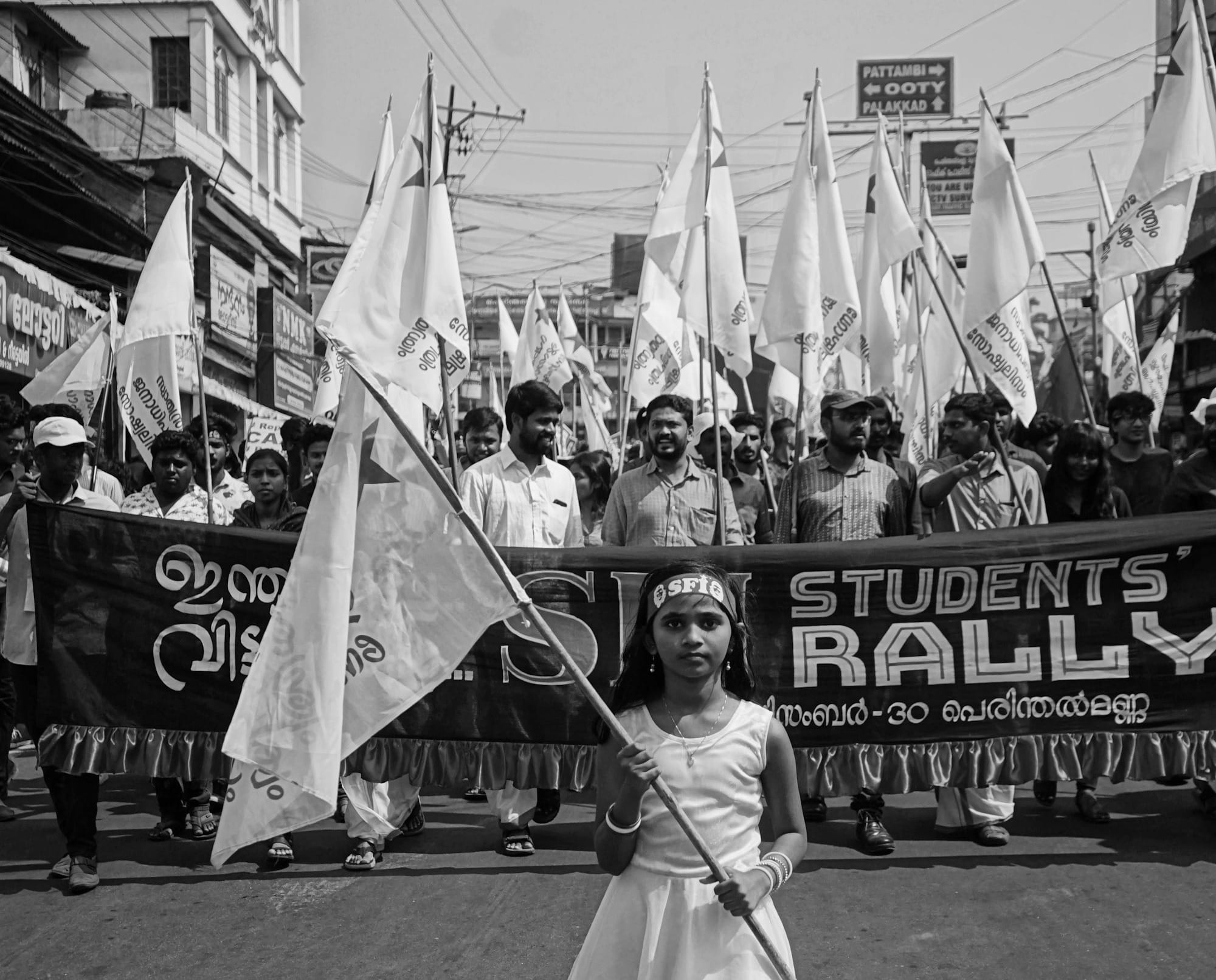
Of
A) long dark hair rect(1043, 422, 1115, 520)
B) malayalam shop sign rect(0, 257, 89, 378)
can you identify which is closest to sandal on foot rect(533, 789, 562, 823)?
long dark hair rect(1043, 422, 1115, 520)

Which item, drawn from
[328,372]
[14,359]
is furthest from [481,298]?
[328,372]

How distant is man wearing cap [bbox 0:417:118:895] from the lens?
A: 18.8ft

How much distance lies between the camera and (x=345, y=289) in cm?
580

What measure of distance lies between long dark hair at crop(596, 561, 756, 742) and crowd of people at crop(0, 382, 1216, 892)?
269cm

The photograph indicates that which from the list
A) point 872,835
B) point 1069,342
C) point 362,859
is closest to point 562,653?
point 362,859

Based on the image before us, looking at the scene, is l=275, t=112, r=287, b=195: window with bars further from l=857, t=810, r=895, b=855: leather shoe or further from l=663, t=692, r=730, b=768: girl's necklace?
l=663, t=692, r=730, b=768: girl's necklace

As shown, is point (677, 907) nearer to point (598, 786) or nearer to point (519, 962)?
point (598, 786)

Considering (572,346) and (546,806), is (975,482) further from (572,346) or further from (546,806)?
(572,346)

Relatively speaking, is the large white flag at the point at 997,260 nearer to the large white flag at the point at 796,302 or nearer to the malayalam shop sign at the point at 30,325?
the large white flag at the point at 796,302

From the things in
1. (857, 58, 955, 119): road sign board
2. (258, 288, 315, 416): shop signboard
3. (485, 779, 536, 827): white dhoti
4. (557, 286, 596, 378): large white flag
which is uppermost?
(857, 58, 955, 119): road sign board

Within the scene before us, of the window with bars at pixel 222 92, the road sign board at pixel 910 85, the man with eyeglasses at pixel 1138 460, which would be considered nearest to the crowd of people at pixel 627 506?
the man with eyeglasses at pixel 1138 460

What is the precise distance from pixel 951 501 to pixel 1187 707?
1.45 metres

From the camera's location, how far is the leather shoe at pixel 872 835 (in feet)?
19.6

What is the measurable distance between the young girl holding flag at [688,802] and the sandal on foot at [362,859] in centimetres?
296
